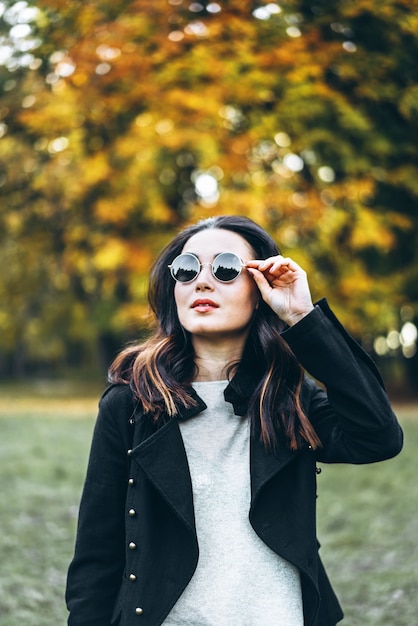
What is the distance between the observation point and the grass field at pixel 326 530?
Result: 4.71m

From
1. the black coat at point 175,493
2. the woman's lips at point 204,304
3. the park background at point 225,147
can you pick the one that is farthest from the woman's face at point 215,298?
the park background at point 225,147

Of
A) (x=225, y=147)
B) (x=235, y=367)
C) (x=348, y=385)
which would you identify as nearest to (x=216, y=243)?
(x=235, y=367)

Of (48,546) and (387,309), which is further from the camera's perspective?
(387,309)

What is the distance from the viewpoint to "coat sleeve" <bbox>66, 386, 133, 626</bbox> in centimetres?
209

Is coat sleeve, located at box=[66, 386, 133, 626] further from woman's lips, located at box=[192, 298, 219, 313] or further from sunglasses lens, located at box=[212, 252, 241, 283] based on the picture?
sunglasses lens, located at box=[212, 252, 241, 283]

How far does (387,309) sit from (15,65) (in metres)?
11.4

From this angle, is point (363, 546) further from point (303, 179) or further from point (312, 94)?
point (303, 179)

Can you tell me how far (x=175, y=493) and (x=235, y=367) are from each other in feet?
1.55

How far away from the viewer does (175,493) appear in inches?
79.7

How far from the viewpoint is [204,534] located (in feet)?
6.72

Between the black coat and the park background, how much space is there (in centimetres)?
86

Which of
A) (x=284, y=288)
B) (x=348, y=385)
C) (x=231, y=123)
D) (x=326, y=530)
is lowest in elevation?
(x=326, y=530)

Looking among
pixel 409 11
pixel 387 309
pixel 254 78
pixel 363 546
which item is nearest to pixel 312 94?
pixel 254 78

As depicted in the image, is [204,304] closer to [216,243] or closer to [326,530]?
[216,243]
